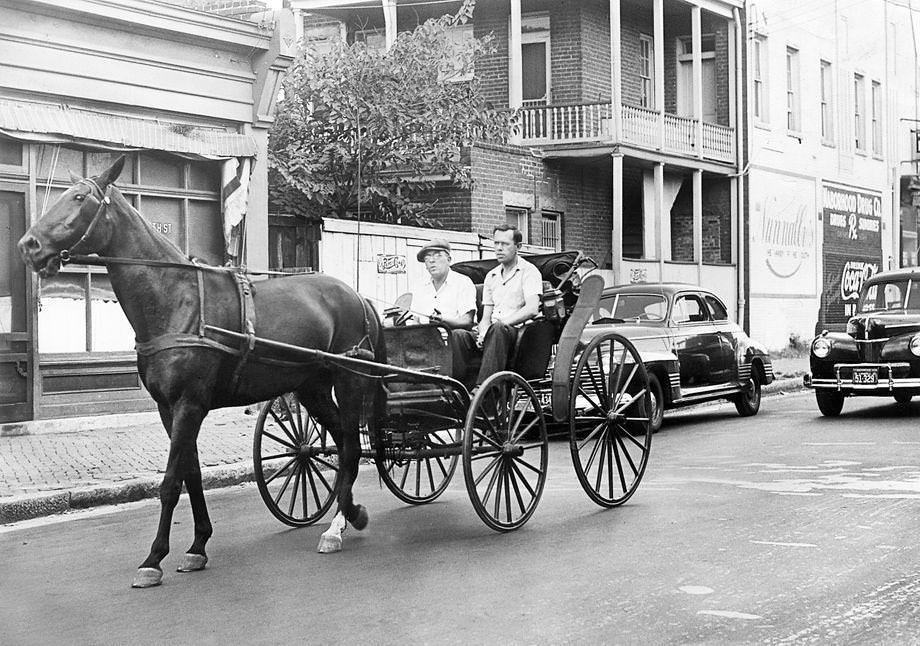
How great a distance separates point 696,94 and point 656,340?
12814mm

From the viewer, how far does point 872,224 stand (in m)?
35.4

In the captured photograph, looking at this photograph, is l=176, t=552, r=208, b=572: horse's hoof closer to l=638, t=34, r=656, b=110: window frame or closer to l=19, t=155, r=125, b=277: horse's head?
l=19, t=155, r=125, b=277: horse's head

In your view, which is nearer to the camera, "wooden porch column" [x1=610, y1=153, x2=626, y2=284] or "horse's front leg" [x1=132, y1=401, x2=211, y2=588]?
"horse's front leg" [x1=132, y1=401, x2=211, y2=588]

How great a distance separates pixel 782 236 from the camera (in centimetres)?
2989

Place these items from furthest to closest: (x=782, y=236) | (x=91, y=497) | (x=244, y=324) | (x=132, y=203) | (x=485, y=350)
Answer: (x=782, y=236), (x=132, y=203), (x=91, y=497), (x=485, y=350), (x=244, y=324)

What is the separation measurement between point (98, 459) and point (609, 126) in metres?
14.7

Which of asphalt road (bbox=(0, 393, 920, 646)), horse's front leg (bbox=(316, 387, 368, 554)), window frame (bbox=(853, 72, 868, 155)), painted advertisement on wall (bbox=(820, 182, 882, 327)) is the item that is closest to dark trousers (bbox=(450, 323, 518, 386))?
horse's front leg (bbox=(316, 387, 368, 554))

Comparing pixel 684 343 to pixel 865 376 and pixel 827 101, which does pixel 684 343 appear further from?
pixel 827 101

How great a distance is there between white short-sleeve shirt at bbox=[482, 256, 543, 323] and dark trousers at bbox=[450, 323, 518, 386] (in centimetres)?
24

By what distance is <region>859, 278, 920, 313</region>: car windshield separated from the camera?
655 inches

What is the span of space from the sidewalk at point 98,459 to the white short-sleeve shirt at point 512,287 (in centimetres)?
335

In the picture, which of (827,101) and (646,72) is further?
(827,101)

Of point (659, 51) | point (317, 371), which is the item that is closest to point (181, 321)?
point (317, 371)

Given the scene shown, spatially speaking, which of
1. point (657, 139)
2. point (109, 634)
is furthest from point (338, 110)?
point (109, 634)
